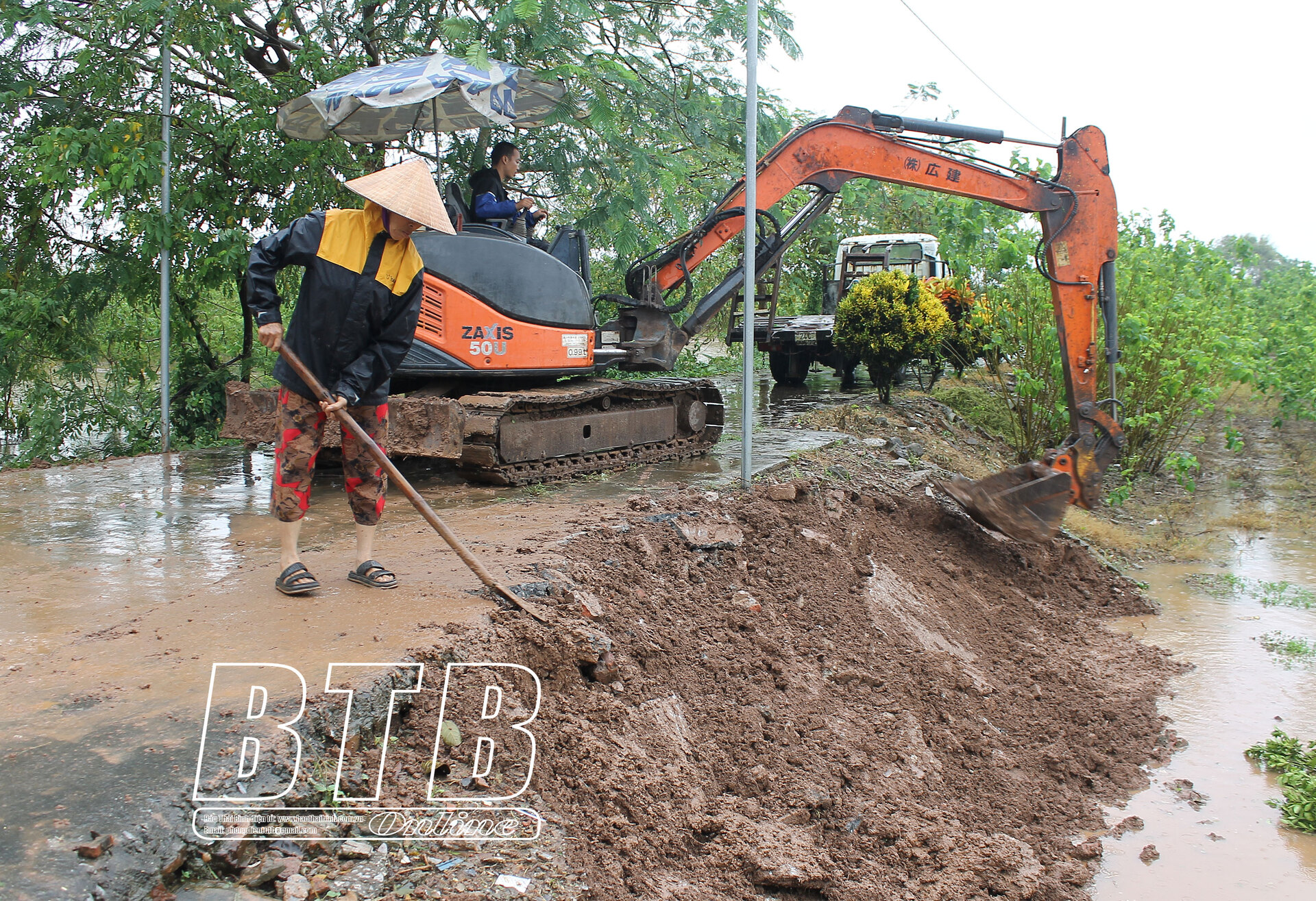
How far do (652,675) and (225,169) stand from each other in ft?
25.1

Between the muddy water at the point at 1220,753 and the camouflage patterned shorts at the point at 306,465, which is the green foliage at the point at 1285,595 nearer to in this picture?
the muddy water at the point at 1220,753

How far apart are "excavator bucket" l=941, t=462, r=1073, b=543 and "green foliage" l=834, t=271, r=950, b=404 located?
17.1ft

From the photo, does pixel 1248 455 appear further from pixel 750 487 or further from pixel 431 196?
pixel 431 196

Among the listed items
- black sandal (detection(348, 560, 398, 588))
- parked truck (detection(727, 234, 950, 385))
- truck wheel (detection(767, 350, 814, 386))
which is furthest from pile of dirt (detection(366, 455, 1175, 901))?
truck wheel (detection(767, 350, 814, 386))

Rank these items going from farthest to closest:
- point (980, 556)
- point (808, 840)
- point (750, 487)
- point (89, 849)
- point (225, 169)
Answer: point (225, 169) < point (980, 556) < point (750, 487) < point (808, 840) < point (89, 849)

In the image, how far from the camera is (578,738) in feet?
11.6

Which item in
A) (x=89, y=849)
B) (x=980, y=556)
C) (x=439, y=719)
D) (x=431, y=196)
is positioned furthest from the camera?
(x=980, y=556)

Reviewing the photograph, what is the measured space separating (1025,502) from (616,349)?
367 centimetres

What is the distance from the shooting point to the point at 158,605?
4.12 m

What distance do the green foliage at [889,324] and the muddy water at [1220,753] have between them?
4.30m

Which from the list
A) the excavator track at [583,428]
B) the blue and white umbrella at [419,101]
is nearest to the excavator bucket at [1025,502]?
the excavator track at [583,428]

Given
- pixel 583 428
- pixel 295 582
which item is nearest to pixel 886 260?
pixel 583 428

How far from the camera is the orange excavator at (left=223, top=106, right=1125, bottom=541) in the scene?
6.69 meters

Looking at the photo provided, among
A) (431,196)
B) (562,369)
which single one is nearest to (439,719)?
(431,196)
